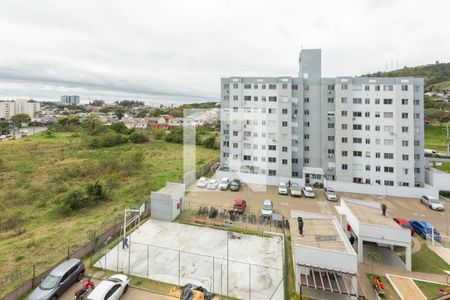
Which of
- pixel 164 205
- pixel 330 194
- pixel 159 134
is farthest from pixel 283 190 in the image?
pixel 159 134

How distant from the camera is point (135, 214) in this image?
1858cm

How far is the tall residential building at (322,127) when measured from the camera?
92.9ft

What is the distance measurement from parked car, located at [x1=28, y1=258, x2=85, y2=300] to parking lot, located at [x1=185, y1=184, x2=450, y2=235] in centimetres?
1103

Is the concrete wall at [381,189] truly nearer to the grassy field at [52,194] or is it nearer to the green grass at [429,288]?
the green grass at [429,288]

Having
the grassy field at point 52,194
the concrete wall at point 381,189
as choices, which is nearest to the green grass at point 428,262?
the concrete wall at point 381,189

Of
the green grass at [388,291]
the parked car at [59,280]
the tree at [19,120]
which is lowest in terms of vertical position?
the green grass at [388,291]

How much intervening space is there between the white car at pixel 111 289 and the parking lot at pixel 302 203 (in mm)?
10993

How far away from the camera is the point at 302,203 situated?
24.4m

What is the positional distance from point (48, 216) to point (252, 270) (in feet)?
60.5

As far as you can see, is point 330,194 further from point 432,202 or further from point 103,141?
point 103,141

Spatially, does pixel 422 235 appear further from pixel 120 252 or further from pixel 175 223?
pixel 120 252

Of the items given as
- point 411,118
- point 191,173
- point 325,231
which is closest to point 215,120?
point 191,173

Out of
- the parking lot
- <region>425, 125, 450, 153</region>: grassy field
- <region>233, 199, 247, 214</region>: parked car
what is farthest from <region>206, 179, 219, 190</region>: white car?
<region>425, 125, 450, 153</region>: grassy field

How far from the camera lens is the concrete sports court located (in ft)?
38.4
